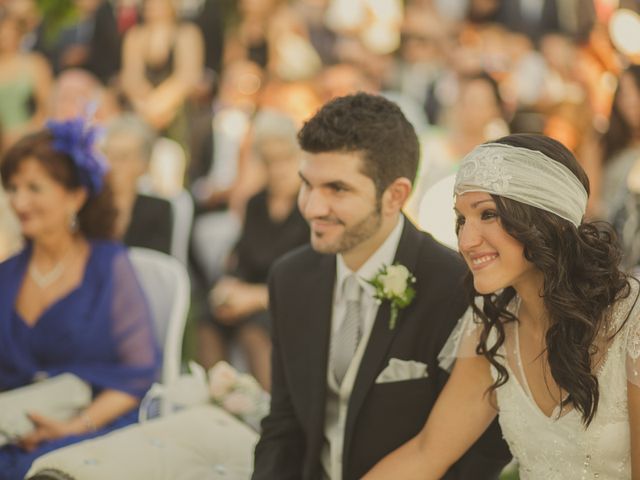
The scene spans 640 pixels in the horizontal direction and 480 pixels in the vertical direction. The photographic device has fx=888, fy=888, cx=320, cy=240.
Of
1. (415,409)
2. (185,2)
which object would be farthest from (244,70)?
(415,409)

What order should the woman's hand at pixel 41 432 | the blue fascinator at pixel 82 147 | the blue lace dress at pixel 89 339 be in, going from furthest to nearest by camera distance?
1. the blue fascinator at pixel 82 147
2. the blue lace dress at pixel 89 339
3. the woman's hand at pixel 41 432

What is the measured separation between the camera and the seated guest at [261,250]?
478 cm

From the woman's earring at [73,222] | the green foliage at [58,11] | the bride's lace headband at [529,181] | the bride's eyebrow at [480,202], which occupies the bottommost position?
the woman's earring at [73,222]

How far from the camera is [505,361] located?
90.3 inches

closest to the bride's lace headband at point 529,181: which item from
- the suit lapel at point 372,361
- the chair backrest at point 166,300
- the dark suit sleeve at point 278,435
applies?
the suit lapel at point 372,361

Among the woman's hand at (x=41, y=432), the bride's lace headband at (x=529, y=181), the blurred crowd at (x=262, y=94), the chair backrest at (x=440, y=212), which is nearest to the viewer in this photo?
the bride's lace headband at (x=529, y=181)

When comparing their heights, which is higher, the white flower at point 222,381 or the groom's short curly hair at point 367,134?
the groom's short curly hair at point 367,134

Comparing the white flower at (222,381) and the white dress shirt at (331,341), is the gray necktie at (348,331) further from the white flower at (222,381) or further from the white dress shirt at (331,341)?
the white flower at (222,381)

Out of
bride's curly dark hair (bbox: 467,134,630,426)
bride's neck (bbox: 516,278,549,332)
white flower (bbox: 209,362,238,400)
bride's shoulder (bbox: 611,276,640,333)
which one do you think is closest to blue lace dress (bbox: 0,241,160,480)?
white flower (bbox: 209,362,238,400)

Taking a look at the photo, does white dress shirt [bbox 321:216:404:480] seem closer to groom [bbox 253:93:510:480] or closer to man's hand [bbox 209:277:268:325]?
groom [bbox 253:93:510:480]

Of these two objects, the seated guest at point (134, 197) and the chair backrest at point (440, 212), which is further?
the seated guest at point (134, 197)

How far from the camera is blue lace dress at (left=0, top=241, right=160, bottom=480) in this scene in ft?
10.6

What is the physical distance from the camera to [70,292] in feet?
10.9

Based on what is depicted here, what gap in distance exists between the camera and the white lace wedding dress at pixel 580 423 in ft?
6.85
